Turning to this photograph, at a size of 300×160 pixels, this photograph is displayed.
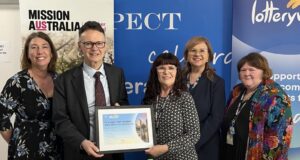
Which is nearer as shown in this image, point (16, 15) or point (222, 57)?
point (222, 57)

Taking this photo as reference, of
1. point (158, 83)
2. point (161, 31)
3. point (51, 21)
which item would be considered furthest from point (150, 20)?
point (158, 83)

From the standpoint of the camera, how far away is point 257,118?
215 cm

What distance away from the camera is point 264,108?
212cm

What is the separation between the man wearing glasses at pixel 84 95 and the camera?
1948 mm

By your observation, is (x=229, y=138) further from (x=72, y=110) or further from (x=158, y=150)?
(x=72, y=110)

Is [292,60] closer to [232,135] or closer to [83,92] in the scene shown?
[232,135]

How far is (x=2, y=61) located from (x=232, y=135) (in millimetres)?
2364

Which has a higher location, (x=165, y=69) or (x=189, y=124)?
(x=165, y=69)

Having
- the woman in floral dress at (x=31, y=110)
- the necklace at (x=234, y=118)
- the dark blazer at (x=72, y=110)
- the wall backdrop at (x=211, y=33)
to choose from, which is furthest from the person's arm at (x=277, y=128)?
the woman in floral dress at (x=31, y=110)

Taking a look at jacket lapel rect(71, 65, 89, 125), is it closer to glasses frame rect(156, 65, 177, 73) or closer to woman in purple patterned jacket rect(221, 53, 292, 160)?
glasses frame rect(156, 65, 177, 73)

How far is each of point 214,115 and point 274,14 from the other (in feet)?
3.78

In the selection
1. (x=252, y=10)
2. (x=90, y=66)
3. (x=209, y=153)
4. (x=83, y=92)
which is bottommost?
(x=209, y=153)

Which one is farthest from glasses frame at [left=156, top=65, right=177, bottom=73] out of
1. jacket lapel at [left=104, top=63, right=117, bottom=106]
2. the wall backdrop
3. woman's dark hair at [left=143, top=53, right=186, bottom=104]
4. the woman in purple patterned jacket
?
the wall backdrop

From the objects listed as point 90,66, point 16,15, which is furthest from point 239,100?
point 16,15
